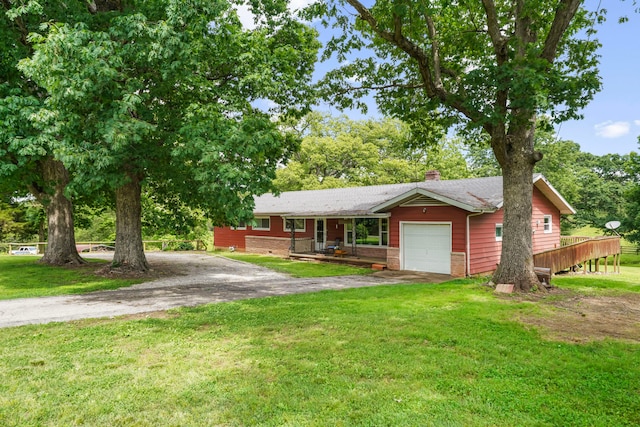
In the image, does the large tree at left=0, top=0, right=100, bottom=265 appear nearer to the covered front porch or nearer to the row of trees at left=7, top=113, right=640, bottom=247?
the covered front porch

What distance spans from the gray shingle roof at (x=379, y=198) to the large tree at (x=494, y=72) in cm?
272

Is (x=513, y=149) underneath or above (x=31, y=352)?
above

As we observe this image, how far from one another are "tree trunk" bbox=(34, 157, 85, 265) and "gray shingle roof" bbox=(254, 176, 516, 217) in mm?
8645

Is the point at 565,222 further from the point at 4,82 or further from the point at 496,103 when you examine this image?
the point at 4,82

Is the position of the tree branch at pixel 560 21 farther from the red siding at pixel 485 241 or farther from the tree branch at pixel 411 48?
the red siding at pixel 485 241

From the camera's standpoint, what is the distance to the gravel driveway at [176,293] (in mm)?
8170

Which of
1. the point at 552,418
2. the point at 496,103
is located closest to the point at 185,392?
the point at 552,418

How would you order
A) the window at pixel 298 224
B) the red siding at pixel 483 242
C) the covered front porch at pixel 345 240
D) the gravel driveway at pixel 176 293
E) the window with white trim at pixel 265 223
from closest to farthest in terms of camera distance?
1. the gravel driveway at pixel 176 293
2. the red siding at pixel 483 242
3. the covered front porch at pixel 345 240
4. the window at pixel 298 224
5. the window with white trim at pixel 265 223

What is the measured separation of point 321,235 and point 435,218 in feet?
27.4

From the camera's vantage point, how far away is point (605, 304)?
9039 millimetres

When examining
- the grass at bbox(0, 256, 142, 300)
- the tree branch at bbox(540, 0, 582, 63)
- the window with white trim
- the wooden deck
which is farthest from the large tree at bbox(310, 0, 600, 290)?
the window with white trim

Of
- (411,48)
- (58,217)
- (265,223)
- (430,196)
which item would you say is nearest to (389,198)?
(430,196)

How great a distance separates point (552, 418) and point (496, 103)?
28.5 ft

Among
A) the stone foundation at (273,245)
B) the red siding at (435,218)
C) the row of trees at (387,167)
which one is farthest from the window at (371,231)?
the row of trees at (387,167)
